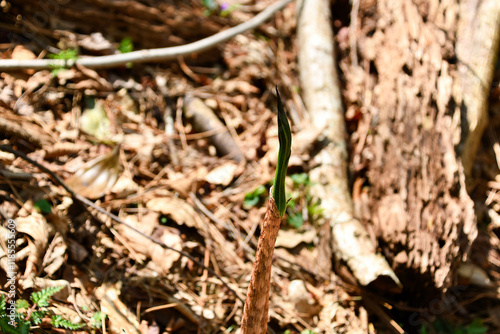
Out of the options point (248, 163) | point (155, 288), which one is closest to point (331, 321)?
point (155, 288)

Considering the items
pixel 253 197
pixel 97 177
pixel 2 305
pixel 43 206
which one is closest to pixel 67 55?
pixel 97 177

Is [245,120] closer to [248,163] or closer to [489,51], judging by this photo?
[248,163]

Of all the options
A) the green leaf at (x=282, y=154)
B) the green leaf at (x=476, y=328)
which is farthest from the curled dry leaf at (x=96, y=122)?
the green leaf at (x=476, y=328)

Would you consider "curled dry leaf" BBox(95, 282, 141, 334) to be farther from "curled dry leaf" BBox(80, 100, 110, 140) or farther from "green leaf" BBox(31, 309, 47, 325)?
"curled dry leaf" BBox(80, 100, 110, 140)

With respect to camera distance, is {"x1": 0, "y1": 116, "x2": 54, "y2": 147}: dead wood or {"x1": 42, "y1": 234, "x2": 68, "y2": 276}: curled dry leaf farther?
{"x1": 0, "y1": 116, "x2": 54, "y2": 147}: dead wood

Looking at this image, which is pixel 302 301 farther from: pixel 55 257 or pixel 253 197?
pixel 55 257

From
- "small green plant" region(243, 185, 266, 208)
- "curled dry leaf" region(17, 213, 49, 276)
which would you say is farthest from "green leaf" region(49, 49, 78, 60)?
"small green plant" region(243, 185, 266, 208)
